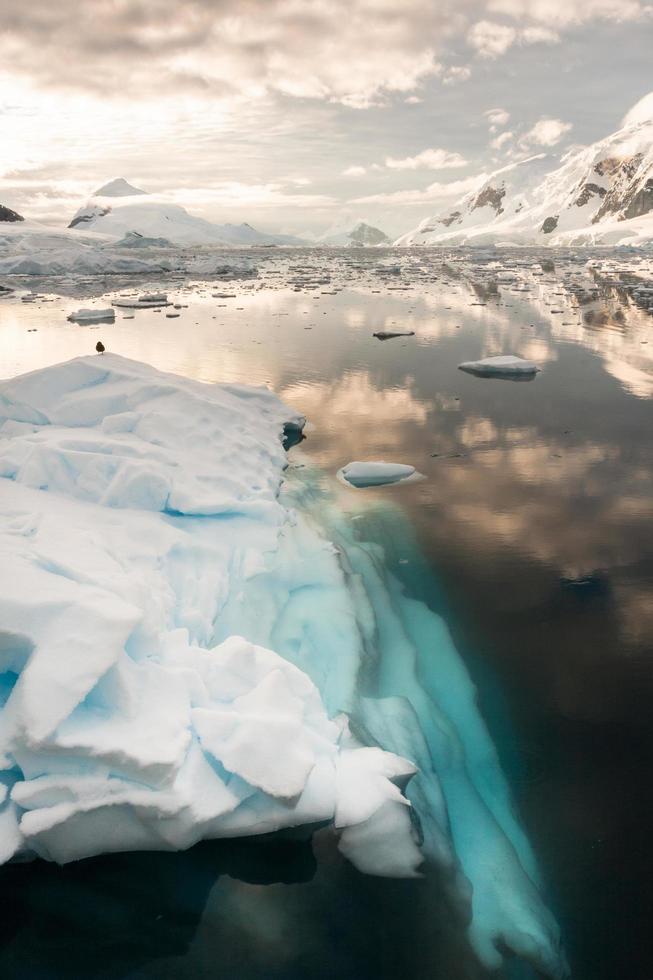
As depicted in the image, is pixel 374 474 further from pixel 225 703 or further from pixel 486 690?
pixel 225 703

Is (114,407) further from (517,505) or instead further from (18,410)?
(517,505)

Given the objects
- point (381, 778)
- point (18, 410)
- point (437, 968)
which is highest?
point (18, 410)

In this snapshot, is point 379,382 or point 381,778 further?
point 379,382

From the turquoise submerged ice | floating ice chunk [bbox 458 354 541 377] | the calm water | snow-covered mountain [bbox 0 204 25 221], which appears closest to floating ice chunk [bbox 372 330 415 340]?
the calm water

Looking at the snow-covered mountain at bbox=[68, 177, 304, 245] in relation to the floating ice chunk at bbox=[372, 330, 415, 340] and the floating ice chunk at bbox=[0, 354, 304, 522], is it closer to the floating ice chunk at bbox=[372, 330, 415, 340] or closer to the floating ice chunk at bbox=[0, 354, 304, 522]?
the floating ice chunk at bbox=[372, 330, 415, 340]

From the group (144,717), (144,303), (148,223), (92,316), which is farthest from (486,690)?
(148,223)

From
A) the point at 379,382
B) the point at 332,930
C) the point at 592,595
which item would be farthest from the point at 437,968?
the point at 379,382
